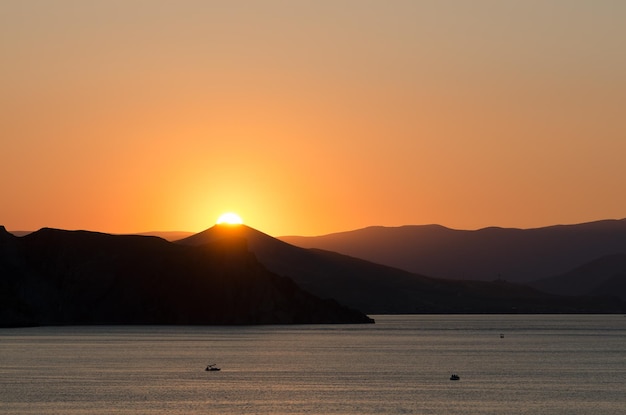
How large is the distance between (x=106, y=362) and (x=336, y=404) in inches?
2514

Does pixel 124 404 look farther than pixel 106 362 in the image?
No

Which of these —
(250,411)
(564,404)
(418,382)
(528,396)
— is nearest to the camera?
(250,411)

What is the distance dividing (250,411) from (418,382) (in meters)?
34.4

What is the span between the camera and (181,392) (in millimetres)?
123375

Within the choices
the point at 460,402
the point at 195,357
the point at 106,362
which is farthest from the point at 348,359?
the point at 460,402

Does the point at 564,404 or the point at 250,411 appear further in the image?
the point at 564,404

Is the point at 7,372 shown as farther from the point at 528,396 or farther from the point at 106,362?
the point at 528,396

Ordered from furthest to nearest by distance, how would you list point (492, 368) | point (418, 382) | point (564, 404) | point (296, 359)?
1. point (296, 359)
2. point (492, 368)
3. point (418, 382)
4. point (564, 404)

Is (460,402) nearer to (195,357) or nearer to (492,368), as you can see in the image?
(492,368)

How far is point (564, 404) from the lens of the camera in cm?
11369

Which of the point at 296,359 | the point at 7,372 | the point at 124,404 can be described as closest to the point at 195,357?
the point at 296,359

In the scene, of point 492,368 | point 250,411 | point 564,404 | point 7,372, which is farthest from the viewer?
point 492,368

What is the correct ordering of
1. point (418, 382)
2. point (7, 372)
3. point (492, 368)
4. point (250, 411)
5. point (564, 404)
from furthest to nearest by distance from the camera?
1. point (492, 368)
2. point (7, 372)
3. point (418, 382)
4. point (564, 404)
5. point (250, 411)

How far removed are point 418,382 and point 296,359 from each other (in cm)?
4196
